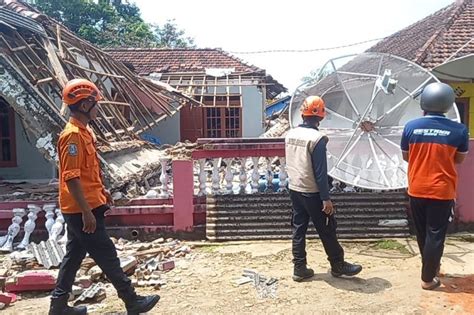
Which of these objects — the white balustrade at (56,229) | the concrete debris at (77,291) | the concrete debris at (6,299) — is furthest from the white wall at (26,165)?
the concrete debris at (77,291)

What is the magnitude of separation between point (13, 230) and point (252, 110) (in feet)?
40.1

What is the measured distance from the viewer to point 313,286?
4395 mm

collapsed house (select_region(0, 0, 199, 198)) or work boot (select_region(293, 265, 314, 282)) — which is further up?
collapsed house (select_region(0, 0, 199, 198))

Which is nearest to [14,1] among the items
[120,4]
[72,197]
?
[72,197]

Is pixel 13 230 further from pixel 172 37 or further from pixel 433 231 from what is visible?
pixel 172 37

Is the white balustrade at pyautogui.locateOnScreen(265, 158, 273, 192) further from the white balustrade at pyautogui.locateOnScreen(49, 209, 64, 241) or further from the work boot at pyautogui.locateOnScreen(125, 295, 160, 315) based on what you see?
the work boot at pyautogui.locateOnScreen(125, 295, 160, 315)

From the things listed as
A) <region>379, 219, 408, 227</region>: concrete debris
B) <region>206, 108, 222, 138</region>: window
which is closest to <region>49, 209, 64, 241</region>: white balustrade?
<region>379, 219, 408, 227</region>: concrete debris

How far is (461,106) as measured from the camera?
40.1 feet

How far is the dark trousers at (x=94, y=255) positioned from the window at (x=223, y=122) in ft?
45.6

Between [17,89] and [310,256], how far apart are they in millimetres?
4471

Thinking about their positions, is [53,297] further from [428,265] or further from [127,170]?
[127,170]

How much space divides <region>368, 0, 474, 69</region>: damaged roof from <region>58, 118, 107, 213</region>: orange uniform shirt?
375 inches

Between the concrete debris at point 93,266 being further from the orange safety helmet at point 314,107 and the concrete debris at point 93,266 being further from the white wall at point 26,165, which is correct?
the white wall at point 26,165

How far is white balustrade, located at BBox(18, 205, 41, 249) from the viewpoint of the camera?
230 inches
